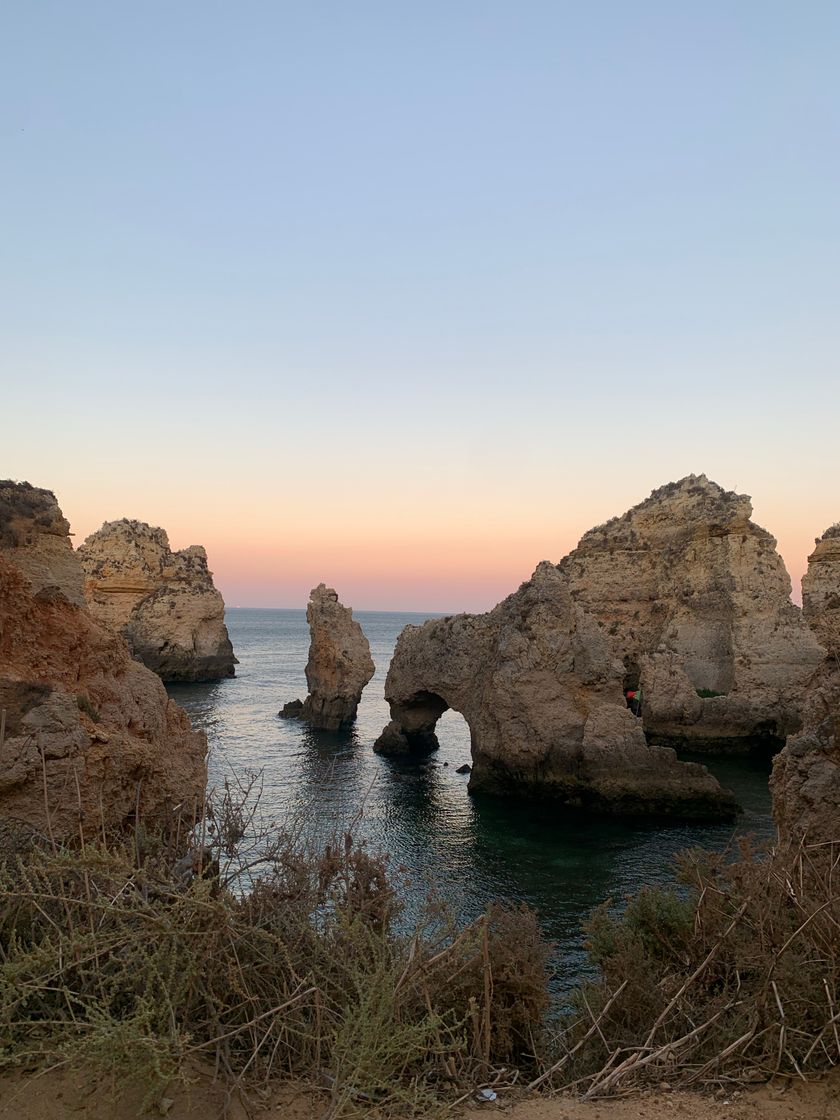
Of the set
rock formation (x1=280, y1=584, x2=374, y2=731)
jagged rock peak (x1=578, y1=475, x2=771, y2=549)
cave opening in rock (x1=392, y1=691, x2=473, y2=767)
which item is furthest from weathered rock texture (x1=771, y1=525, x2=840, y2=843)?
rock formation (x1=280, y1=584, x2=374, y2=731)

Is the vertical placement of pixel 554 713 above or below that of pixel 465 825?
above

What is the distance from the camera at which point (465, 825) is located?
820 inches

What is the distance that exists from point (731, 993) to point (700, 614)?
1200 inches

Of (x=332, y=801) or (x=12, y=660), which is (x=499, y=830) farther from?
(x=12, y=660)

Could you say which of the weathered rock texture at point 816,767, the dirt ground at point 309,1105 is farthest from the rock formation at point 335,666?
the dirt ground at point 309,1105

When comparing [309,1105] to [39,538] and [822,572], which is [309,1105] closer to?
[39,538]

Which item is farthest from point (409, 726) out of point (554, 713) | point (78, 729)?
point (78, 729)

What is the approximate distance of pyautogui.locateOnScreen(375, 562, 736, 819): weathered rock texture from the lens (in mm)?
21109

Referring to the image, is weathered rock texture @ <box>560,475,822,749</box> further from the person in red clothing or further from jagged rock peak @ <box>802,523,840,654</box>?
jagged rock peak @ <box>802,523,840,654</box>

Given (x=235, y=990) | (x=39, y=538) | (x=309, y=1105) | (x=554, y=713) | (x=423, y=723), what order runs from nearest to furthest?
(x=309, y=1105) → (x=235, y=990) → (x=39, y=538) → (x=554, y=713) → (x=423, y=723)

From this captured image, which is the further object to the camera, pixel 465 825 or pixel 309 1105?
pixel 465 825

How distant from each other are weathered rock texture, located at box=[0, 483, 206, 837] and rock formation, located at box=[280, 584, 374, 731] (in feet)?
Result: 95.4

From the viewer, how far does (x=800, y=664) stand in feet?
103

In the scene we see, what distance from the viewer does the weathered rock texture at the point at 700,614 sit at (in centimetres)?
3045
